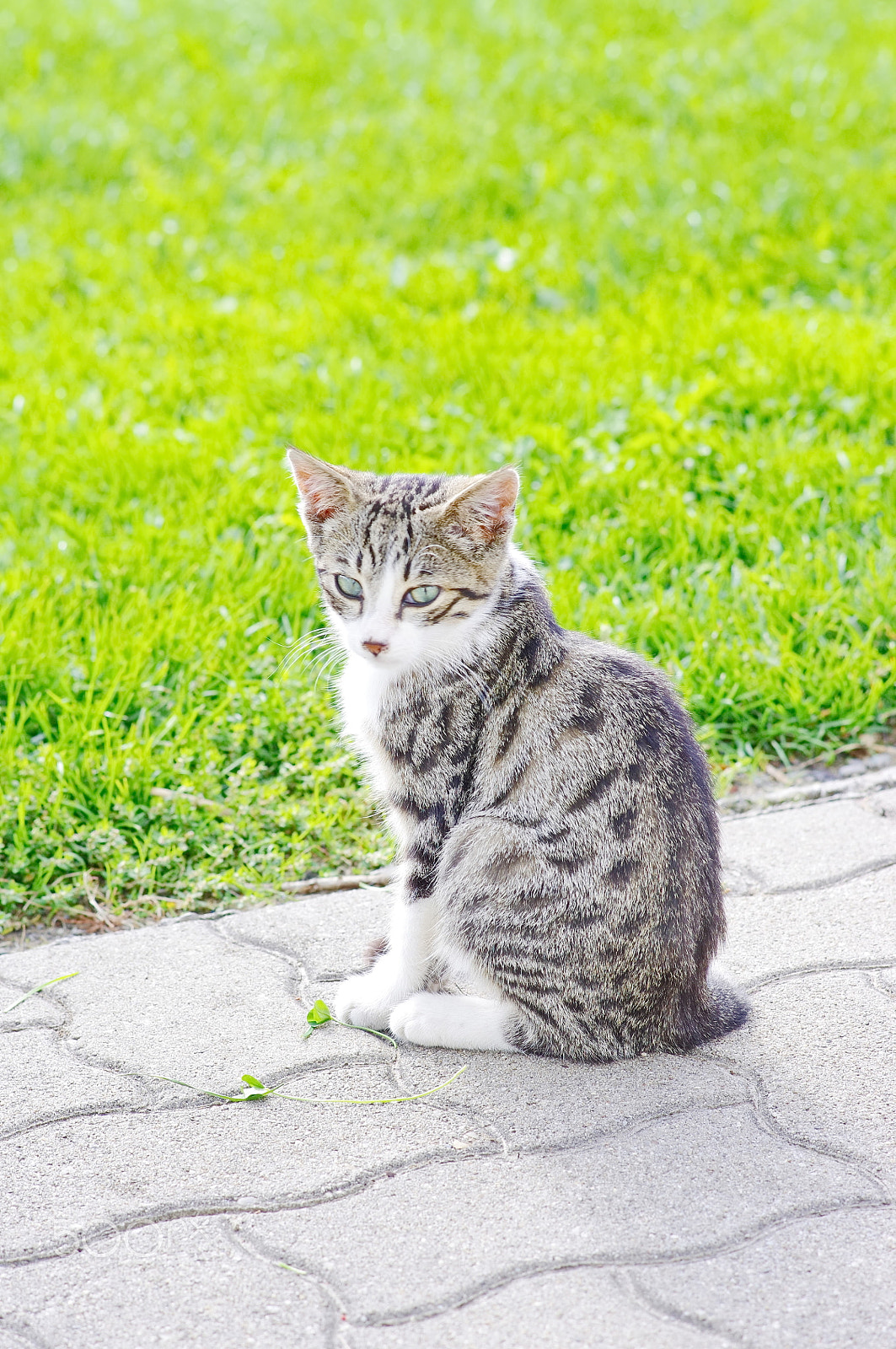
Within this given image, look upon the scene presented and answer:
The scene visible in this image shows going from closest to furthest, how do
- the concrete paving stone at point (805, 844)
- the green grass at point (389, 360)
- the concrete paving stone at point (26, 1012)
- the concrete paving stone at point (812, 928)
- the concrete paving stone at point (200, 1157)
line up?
the concrete paving stone at point (200, 1157) → the concrete paving stone at point (26, 1012) → the concrete paving stone at point (812, 928) → the concrete paving stone at point (805, 844) → the green grass at point (389, 360)

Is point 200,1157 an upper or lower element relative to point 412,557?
lower

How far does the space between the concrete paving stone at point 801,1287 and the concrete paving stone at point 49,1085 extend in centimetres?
118

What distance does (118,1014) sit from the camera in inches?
126

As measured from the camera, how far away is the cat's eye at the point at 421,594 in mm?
3219

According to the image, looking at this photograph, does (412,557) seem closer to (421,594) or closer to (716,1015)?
(421,594)

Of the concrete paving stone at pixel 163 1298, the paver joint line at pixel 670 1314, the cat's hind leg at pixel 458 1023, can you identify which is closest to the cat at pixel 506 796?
the cat's hind leg at pixel 458 1023

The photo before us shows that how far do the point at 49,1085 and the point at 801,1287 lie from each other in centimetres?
159

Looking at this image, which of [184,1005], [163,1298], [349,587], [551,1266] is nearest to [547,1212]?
[551,1266]

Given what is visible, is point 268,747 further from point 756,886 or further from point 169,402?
point 169,402

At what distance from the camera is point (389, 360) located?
6.45 meters

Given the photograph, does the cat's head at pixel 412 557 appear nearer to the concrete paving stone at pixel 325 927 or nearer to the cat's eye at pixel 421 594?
the cat's eye at pixel 421 594

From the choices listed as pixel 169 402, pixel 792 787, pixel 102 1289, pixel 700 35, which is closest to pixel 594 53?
pixel 700 35

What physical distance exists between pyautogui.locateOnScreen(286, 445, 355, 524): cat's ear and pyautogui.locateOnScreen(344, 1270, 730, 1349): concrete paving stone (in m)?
1.79

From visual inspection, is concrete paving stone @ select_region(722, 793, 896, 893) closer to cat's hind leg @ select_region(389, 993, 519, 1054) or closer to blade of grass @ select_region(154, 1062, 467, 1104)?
cat's hind leg @ select_region(389, 993, 519, 1054)
